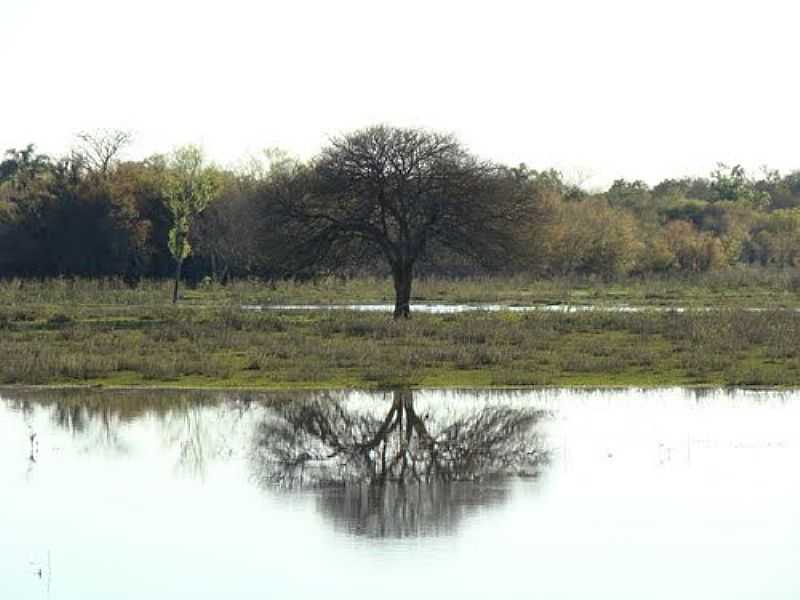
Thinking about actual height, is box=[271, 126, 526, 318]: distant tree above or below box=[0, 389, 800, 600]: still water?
above

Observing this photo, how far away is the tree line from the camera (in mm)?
53375

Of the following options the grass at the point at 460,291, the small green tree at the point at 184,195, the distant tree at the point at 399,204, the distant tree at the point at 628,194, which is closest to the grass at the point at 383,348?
the distant tree at the point at 399,204

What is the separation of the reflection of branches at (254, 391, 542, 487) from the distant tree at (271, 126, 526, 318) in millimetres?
24142

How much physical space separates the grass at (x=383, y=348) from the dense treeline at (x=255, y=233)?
4.19m

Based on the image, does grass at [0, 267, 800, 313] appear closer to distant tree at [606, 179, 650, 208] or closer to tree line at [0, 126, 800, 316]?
tree line at [0, 126, 800, 316]

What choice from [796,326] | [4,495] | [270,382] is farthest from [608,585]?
[796,326]

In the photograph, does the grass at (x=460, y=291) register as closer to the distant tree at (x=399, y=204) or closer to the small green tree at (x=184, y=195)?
the small green tree at (x=184, y=195)

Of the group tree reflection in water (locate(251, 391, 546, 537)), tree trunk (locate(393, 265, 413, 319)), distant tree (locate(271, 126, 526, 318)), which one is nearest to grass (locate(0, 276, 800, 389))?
tree trunk (locate(393, 265, 413, 319))

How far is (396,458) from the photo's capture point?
76.5ft

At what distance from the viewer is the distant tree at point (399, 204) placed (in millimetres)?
52906

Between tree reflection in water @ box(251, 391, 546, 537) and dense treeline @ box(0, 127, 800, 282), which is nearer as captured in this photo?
tree reflection in water @ box(251, 391, 546, 537)

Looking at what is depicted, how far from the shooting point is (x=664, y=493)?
19.9 metres

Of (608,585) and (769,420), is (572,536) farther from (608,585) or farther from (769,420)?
(769,420)

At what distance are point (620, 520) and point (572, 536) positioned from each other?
1024 millimetres
